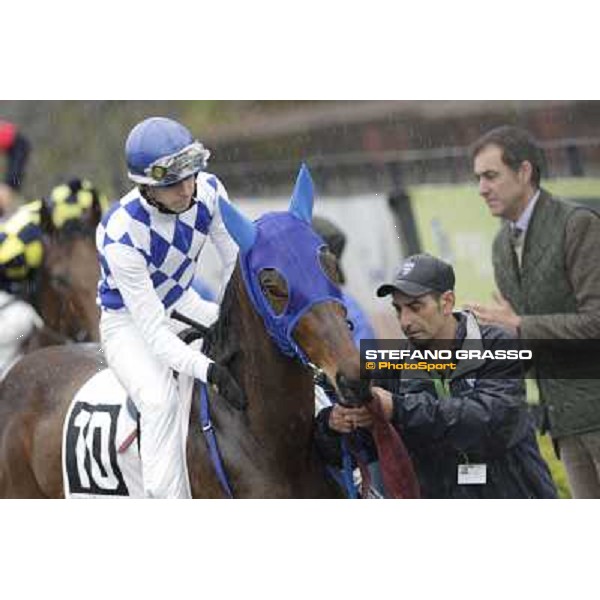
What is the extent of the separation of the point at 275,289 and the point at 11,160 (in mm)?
1413

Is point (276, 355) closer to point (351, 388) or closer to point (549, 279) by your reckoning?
point (351, 388)

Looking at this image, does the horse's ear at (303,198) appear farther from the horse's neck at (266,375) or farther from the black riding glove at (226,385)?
the black riding glove at (226,385)

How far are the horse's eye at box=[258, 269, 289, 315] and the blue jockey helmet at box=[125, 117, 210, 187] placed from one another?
0.47m

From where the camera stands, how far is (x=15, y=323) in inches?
214

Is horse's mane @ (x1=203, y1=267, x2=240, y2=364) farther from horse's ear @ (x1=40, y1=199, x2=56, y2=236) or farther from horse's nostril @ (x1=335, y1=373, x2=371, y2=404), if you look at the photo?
horse's ear @ (x1=40, y1=199, x2=56, y2=236)

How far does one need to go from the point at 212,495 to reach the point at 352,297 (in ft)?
2.92

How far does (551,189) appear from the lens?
480 cm

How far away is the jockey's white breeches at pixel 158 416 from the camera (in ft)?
14.4

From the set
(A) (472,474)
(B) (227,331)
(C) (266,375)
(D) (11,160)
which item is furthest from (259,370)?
(D) (11,160)

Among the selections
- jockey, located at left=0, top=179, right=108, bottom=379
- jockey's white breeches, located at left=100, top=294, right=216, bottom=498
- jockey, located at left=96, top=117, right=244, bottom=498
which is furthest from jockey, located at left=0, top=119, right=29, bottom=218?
jockey's white breeches, located at left=100, top=294, right=216, bottom=498

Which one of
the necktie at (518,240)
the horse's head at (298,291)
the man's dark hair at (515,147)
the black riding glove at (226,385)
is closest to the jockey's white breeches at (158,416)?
the black riding glove at (226,385)

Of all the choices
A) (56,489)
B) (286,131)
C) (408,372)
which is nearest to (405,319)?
(408,372)

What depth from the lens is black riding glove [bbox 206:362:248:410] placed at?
4.32m

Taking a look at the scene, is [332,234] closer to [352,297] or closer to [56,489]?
[352,297]
